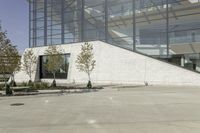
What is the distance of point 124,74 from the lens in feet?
146

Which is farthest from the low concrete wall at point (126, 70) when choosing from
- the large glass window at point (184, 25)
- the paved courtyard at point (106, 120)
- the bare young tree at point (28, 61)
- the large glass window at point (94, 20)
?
the paved courtyard at point (106, 120)

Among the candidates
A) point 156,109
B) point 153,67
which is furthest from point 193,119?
point 153,67

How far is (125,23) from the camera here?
48.6m

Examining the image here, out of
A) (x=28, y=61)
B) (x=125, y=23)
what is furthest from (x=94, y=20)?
(x=28, y=61)

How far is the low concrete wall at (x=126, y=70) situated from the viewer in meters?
39.0

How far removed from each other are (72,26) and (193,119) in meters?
42.3

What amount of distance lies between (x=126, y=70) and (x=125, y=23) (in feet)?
25.0

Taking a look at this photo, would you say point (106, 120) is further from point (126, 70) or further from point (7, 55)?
point (126, 70)

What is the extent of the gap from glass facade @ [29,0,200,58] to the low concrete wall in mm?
1123

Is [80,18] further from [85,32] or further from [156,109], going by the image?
[156,109]

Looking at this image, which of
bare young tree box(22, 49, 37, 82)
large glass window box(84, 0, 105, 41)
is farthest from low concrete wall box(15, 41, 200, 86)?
bare young tree box(22, 49, 37, 82)

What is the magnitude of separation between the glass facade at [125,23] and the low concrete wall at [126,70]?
1123 millimetres

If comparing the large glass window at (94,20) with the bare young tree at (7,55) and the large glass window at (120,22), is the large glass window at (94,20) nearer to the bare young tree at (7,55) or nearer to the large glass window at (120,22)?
the large glass window at (120,22)

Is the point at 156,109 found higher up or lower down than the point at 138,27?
lower down
